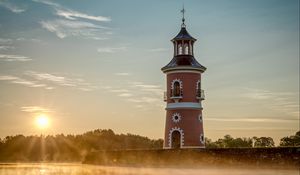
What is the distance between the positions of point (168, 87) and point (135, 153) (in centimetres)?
588

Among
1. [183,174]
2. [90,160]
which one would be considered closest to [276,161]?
[183,174]

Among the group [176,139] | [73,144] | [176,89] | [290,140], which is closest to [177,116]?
[176,139]

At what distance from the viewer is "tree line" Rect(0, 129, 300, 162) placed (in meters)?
60.0

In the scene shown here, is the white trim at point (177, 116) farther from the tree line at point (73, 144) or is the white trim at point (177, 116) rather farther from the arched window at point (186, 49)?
the tree line at point (73, 144)

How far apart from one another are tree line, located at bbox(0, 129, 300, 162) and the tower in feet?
50.1

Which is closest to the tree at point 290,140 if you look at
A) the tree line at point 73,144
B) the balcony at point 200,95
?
the tree line at point 73,144

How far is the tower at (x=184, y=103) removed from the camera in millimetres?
39844

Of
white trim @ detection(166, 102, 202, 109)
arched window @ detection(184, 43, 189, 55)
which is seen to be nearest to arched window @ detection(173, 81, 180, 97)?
white trim @ detection(166, 102, 202, 109)

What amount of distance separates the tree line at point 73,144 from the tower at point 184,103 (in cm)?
1528

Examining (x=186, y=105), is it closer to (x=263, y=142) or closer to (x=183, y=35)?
(x=183, y=35)

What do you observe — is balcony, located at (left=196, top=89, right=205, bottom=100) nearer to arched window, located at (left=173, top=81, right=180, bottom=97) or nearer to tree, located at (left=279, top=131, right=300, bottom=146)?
arched window, located at (left=173, top=81, right=180, bottom=97)

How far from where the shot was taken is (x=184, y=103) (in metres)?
40.3

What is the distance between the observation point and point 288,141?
2056 inches

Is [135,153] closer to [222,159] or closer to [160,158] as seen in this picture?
[160,158]
